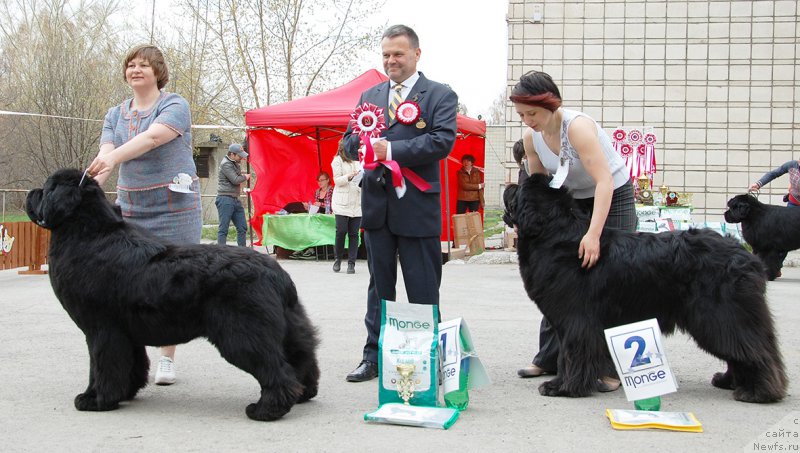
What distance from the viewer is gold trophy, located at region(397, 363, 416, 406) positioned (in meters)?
3.62

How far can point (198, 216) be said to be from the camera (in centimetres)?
443

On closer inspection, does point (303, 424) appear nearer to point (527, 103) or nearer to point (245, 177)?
point (527, 103)

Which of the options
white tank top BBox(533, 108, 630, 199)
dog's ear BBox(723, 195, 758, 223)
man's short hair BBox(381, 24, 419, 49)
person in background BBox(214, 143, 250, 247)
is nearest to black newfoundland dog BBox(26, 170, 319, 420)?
man's short hair BBox(381, 24, 419, 49)

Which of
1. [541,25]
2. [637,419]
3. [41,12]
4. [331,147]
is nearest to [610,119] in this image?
[541,25]

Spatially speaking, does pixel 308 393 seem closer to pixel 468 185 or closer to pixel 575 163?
pixel 575 163

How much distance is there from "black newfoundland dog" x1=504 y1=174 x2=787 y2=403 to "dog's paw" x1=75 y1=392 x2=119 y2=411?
2170 millimetres

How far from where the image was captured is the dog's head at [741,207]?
30.1 ft

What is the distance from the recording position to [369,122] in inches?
159

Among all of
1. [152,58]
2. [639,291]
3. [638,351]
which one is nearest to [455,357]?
[638,351]

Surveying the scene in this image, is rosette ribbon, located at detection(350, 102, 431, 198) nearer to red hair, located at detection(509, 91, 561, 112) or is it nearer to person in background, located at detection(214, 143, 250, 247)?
red hair, located at detection(509, 91, 561, 112)

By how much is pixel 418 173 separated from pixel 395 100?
42 centimetres

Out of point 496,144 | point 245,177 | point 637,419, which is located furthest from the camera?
point 496,144

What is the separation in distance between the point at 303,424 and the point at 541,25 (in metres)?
10.3

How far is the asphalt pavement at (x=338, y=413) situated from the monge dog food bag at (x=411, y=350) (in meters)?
0.21
